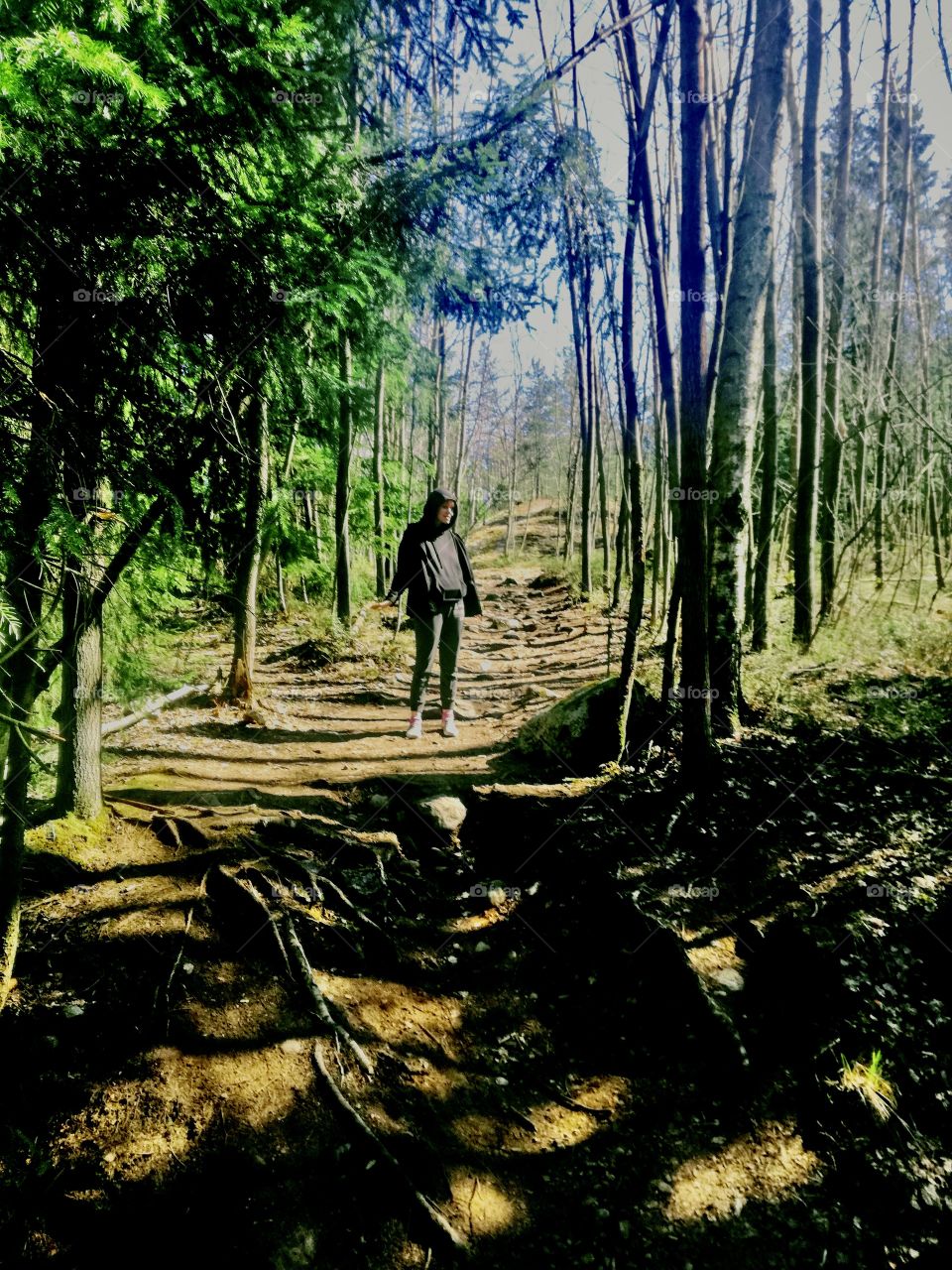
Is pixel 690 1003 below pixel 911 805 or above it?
below

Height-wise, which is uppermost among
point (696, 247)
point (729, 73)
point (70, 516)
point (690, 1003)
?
point (729, 73)

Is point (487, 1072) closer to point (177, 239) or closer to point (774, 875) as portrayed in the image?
point (774, 875)

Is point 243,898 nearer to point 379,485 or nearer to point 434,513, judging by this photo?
point 434,513

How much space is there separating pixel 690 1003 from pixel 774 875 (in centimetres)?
104

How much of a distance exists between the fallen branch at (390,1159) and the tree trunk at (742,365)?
3.94 m

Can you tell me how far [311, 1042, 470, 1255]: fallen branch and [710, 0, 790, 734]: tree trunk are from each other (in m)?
3.94

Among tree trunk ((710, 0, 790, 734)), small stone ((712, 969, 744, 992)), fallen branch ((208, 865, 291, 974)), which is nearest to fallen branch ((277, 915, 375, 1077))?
fallen branch ((208, 865, 291, 974))

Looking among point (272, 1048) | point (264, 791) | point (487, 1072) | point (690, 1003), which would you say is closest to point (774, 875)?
point (690, 1003)

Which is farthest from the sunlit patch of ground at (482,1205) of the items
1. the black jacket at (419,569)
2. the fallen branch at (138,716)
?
Answer: the black jacket at (419,569)

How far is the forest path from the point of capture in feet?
16.1

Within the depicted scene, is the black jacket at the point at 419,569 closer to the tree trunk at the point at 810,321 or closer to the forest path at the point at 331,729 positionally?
the forest path at the point at 331,729

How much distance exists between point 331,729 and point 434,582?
6.98 feet

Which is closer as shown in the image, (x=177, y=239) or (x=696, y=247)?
(x=177, y=239)

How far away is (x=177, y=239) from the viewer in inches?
107
